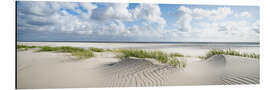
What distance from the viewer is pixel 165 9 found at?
4117mm

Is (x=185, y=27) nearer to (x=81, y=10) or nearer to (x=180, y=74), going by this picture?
(x=180, y=74)

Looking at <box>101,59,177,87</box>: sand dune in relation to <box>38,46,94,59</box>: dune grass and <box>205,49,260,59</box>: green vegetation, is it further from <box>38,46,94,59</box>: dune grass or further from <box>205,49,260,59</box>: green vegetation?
<box>205,49,260,59</box>: green vegetation

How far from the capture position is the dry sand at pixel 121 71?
3.78 metres

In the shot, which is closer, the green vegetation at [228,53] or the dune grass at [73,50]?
the dune grass at [73,50]

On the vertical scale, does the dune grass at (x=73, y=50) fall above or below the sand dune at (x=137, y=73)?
above

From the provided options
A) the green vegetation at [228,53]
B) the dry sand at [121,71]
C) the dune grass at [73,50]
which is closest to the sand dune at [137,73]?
the dry sand at [121,71]

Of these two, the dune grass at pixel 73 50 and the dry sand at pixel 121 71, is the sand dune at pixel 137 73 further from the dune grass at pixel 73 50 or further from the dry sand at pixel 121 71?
the dune grass at pixel 73 50

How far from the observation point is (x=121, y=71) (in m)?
3.96

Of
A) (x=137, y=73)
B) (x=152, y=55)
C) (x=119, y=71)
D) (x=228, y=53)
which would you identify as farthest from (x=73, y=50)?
(x=228, y=53)

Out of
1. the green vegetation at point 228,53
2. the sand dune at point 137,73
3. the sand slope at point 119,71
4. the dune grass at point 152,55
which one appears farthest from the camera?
the green vegetation at point 228,53

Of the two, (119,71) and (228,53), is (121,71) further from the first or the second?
(228,53)

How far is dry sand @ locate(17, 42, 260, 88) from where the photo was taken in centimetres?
378

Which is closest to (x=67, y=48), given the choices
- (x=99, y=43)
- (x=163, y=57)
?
(x=99, y=43)
